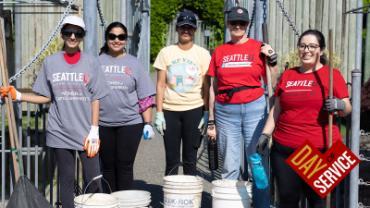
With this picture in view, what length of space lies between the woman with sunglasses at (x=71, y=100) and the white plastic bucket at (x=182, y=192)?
2.14 ft

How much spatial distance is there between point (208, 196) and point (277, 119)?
220 centimetres

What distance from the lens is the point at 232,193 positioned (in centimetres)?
538

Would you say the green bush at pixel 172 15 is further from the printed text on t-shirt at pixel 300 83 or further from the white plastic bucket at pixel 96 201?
the printed text on t-shirt at pixel 300 83

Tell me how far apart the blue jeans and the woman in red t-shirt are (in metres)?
0.54

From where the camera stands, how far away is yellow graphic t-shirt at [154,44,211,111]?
5.81 m

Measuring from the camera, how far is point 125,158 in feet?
18.7

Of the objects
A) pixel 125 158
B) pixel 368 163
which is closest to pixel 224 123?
pixel 125 158

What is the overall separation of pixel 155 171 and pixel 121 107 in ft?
10.4

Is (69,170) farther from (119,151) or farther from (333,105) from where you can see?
(333,105)

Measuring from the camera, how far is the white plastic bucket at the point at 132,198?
17.6ft

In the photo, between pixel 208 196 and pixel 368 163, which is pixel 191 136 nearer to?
pixel 208 196

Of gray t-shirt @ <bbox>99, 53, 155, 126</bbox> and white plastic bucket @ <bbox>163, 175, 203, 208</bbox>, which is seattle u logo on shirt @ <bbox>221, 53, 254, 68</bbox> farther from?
white plastic bucket @ <bbox>163, 175, 203, 208</bbox>

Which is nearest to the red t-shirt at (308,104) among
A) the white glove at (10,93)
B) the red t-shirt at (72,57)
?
the red t-shirt at (72,57)

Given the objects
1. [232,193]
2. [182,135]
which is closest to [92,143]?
[182,135]
